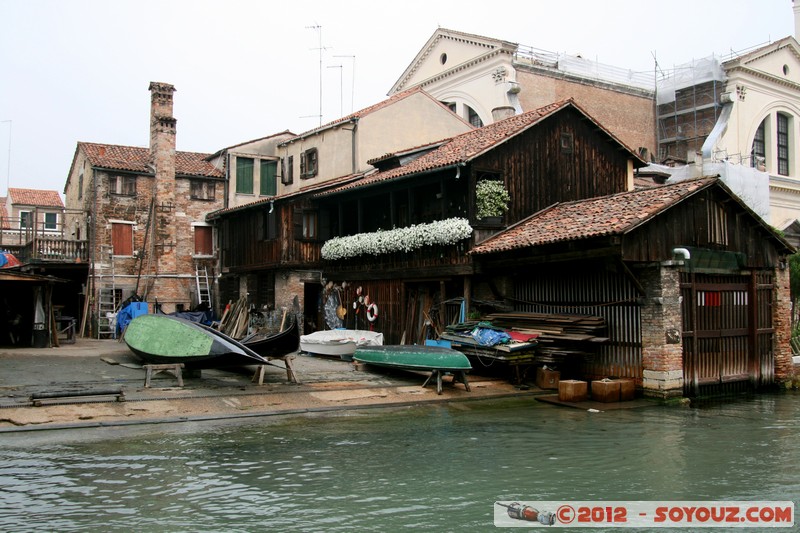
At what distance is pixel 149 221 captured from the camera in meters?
25.8

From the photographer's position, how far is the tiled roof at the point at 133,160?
25.8 meters

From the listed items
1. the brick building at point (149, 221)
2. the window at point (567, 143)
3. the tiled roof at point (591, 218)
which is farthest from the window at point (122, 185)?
the window at point (567, 143)

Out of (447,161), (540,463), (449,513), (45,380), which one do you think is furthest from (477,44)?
(449,513)

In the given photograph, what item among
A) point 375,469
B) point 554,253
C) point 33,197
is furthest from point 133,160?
point 33,197

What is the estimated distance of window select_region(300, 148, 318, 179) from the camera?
83.7ft

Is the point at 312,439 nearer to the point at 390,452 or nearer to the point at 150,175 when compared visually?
the point at 390,452

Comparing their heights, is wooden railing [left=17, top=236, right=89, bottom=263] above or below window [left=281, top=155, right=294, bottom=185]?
below

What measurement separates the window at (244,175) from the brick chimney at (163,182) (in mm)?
2359

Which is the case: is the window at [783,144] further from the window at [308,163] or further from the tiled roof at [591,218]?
the window at [308,163]

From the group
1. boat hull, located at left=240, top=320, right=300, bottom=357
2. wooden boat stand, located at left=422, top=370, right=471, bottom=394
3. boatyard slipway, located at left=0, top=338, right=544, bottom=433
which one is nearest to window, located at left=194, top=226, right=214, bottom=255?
boatyard slipway, located at left=0, top=338, right=544, bottom=433

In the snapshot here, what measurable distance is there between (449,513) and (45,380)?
9441 millimetres

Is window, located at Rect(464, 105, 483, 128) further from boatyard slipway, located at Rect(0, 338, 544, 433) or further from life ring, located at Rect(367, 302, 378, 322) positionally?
boatyard slipway, located at Rect(0, 338, 544, 433)

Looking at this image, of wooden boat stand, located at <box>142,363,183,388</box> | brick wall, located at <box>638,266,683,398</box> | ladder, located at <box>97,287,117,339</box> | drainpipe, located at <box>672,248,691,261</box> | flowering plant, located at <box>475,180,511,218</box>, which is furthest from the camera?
ladder, located at <box>97,287,117,339</box>

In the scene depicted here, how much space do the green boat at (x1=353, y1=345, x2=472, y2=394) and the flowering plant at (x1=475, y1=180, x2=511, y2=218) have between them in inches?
145
